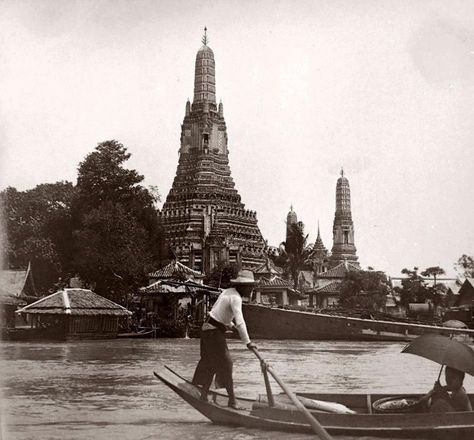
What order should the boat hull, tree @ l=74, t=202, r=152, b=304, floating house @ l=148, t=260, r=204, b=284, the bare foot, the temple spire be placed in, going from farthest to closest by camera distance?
the temple spire → floating house @ l=148, t=260, r=204, b=284 → the boat hull → tree @ l=74, t=202, r=152, b=304 → the bare foot

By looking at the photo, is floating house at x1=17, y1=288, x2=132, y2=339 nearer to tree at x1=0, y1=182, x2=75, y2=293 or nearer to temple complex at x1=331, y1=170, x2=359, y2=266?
tree at x1=0, y1=182, x2=75, y2=293

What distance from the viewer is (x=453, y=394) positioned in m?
5.56

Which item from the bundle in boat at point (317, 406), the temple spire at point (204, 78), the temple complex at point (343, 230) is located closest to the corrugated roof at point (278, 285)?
the temple spire at point (204, 78)

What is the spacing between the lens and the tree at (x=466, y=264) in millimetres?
41188

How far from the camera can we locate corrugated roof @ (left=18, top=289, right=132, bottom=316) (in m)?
24.6

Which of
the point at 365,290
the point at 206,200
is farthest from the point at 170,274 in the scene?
the point at 206,200


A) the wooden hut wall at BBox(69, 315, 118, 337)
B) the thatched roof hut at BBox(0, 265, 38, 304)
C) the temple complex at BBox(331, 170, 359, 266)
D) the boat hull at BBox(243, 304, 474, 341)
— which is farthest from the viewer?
the temple complex at BBox(331, 170, 359, 266)

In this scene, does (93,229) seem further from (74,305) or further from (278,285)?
(278,285)

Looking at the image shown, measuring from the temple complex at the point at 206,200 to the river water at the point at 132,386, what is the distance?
33.9 metres

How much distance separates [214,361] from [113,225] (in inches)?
903

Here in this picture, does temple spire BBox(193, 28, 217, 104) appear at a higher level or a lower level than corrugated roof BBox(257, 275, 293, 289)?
higher

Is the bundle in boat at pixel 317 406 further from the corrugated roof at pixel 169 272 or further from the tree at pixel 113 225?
Answer: the corrugated roof at pixel 169 272

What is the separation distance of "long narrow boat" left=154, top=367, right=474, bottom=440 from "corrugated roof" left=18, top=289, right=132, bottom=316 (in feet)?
61.8

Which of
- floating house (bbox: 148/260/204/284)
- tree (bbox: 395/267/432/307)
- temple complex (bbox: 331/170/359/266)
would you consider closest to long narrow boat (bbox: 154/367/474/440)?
floating house (bbox: 148/260/204/284)
